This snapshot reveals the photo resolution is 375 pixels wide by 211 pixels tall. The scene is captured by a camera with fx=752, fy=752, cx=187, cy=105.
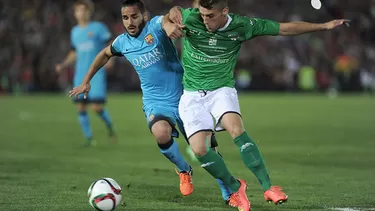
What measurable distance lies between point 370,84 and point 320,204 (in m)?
26.8

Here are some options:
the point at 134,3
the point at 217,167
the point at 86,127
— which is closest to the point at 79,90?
the point at 134,3

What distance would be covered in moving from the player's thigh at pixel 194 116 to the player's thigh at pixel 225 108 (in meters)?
0.08

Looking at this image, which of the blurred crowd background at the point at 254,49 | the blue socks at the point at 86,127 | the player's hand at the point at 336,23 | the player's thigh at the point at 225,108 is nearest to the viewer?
the player's hand at the point at 336,23

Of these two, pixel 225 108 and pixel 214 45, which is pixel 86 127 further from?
pixel 225 108

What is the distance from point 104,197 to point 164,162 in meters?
4.91

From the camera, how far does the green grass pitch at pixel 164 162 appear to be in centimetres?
779

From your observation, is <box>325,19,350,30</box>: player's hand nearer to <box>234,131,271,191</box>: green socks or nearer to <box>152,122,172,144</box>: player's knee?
<box>234,131,271,191</box>: green socks

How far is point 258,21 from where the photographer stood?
7344mm

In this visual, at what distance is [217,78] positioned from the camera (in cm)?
745

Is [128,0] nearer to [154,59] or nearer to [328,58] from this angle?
[154,59]

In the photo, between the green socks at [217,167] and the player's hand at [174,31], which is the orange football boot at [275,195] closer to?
the green socks at [217,167]

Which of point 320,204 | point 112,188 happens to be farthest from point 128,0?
point 320,204

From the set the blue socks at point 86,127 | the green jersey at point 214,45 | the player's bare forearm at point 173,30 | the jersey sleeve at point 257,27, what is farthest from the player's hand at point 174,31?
the blue socks at point 86,127

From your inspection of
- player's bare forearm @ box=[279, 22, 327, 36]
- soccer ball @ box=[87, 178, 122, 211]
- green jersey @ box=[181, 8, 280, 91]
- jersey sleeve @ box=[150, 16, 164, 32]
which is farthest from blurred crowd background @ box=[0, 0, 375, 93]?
soccer ball @ box=[87, 178, 122, 211]
